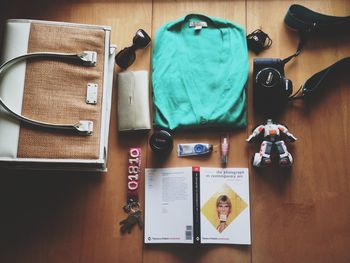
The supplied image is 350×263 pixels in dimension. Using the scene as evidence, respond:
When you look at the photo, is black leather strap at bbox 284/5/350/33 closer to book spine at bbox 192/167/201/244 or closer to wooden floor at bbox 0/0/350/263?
wooden floor at bbox 0/0/350/263

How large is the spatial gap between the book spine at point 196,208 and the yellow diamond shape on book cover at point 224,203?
0.02 meters

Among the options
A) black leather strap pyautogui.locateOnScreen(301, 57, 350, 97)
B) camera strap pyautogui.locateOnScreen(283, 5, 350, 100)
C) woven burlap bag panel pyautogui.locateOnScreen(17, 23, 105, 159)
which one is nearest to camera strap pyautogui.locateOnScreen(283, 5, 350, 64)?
camera strap pyautogui.locateOnScreen(283, 5, 350, 100)

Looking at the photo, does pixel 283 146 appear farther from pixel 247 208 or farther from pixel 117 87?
pixel 117 87

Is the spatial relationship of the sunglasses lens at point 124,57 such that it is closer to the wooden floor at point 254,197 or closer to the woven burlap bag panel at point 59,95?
the wooden floor at point 254,197

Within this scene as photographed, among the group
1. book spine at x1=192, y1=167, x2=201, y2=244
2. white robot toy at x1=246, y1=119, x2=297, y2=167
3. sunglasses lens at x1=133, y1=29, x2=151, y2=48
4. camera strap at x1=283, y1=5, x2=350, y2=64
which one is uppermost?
camera strap at x1=283, y1=5, x2=350, y2=64

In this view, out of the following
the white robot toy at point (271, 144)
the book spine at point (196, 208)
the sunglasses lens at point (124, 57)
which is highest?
the sunglasses lens at point (124, 57)

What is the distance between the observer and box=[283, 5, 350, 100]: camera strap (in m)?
1.27

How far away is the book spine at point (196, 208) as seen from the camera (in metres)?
1.21

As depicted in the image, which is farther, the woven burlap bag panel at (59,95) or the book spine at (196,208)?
the book spine at (196,208)

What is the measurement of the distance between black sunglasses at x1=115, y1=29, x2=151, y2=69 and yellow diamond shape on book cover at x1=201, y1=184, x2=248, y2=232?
0.56m

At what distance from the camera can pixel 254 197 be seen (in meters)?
1.24

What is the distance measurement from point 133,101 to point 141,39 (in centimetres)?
22

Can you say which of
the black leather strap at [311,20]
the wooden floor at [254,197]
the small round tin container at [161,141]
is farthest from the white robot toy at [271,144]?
the black leather strap at [311,20]

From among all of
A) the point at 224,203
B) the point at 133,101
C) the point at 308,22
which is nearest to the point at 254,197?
the point at 224,203
